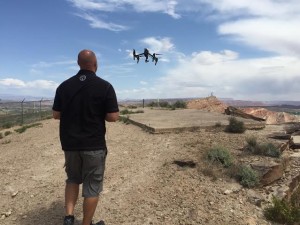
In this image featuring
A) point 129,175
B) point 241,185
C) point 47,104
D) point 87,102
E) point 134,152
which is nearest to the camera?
point 87,102

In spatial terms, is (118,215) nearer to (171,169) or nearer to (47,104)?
(171,169)

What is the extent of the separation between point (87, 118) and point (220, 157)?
3.68 meters

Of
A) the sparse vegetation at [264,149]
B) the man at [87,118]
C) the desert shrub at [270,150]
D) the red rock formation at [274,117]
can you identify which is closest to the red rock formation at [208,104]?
the red rock formation at [274,117]

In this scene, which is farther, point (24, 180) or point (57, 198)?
point (24, 180)

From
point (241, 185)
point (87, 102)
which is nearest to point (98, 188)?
point (87, 102)

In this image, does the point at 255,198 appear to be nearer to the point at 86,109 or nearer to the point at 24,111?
the point at 86,109

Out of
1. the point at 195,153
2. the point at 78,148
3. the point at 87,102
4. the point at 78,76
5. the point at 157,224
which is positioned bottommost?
the point at 157,224

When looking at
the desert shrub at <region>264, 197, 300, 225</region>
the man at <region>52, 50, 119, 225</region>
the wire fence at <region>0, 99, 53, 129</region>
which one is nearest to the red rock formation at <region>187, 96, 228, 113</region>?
the wire fence at <region>0, 99, 53, 129</region>

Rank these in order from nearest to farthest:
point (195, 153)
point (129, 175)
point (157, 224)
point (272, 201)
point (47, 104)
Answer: point (157, 224) → point (272, 201) → point (129, 175) → point (195, 153) → point (47, 104)

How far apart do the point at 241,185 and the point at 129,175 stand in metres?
1.99

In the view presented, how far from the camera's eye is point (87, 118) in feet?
15.5

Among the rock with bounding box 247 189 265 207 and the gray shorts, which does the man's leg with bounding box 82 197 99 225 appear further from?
the rock with bounding box 247 189 265 207

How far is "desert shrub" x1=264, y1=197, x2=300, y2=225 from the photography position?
5957mm

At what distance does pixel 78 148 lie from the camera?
4.73 metres
